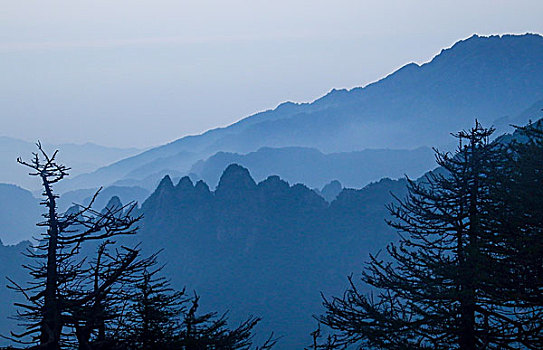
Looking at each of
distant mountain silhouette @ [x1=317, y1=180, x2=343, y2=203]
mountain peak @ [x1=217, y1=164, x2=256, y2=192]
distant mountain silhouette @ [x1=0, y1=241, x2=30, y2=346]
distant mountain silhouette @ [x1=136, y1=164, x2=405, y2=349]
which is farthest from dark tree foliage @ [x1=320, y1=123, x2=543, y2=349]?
distant mountain silhouette @ [x1=317, y1=180, x2=343, y2=203]

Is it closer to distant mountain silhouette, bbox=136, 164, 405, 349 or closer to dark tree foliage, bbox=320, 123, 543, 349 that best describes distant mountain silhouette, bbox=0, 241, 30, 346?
distant mountain silhouette, bbox=136, 164, 405, 349

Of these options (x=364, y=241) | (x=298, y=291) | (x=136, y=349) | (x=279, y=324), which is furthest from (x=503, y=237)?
(x=364, y=241)

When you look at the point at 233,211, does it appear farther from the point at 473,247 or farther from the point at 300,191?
the point at 473,247

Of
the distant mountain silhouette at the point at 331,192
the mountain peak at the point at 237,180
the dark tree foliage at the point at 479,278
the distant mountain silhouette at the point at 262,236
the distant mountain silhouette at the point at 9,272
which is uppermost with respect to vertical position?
the distant mountain silhouette at the point at 331,192

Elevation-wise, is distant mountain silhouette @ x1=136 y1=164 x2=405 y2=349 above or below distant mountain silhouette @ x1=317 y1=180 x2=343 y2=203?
below

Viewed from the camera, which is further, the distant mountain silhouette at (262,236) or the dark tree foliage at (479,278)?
the distant mountain silhouette at (262,236)

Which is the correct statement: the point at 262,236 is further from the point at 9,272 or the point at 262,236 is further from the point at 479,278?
the point at 479,278

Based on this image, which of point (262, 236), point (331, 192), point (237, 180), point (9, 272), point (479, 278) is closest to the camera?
point (479, 278)

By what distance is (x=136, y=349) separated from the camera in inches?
356

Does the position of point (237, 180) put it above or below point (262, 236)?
above

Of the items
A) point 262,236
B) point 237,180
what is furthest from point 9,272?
point 262,236

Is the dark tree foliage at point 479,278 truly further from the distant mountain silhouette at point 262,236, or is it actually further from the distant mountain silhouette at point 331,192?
the distant mountain silhouette at point 331,192

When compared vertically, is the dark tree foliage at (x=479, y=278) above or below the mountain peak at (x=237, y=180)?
below

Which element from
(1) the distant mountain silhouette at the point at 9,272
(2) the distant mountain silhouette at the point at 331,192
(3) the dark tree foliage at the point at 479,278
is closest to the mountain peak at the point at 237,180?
(1) the distant mountain silhouette at the point at 9,272
